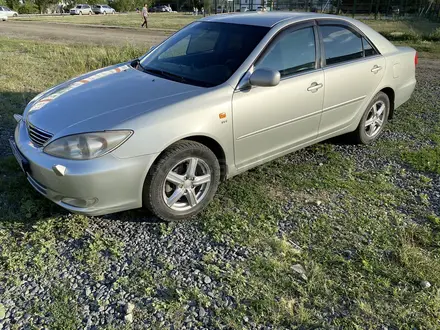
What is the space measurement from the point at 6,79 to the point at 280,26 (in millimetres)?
6188

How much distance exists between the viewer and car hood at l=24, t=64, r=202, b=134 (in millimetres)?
3064

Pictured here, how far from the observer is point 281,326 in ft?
7.67

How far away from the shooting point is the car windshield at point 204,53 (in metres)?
3.59

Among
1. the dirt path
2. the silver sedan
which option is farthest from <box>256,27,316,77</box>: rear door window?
the dirt path

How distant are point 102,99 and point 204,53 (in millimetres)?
1212

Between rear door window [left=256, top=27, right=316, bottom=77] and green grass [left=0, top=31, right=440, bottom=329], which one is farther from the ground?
rear door window [left=256, top=27, right=316, bottom=77]

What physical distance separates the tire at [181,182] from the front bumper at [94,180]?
0.34 ft

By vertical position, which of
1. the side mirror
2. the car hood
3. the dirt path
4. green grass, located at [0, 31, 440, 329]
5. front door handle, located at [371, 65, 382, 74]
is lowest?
the dirt path

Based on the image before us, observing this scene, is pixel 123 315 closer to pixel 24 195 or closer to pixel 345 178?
pixel 24 195

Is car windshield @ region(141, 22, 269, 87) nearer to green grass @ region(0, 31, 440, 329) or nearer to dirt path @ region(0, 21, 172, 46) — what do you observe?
green grass @ region(0, 31, 440, 329)

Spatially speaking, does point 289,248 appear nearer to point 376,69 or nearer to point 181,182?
point 181,182

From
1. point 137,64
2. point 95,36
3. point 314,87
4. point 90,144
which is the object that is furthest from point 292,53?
point 95,36

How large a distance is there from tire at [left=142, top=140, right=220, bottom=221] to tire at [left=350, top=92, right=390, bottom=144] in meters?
2.31

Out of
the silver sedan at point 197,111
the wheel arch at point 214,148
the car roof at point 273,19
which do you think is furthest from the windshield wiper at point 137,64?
the wheel arch at point 214,148
